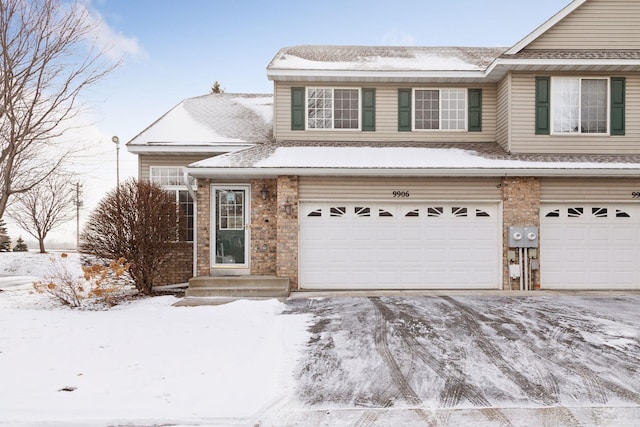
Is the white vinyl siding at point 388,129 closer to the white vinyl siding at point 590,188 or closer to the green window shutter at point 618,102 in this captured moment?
the white vinyl siding at point 590,188

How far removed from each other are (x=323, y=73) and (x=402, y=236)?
16.0 ft

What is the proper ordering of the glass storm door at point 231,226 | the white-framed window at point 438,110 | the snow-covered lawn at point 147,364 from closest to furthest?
the snow-covered lawn at point 147,364 < the glass storm door at point 231,226 < the white-framed window at point 438,110

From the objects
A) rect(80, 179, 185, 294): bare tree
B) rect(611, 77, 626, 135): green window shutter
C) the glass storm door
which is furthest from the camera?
rect(611, 77, 626, 135): green window shutter

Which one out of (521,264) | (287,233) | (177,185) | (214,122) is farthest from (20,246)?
(521,264)

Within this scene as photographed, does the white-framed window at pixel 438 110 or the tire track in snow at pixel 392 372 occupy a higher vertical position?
the white-framed window at pixel 438 110

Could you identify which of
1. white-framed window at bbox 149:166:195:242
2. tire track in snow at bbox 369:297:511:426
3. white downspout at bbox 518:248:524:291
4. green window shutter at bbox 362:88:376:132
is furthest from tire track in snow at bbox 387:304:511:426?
white-framed window at bbox 149:166:195:242

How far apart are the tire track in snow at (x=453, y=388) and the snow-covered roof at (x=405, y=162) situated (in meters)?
4.81

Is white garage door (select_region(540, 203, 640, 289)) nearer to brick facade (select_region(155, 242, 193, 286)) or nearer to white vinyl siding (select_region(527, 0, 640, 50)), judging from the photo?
white vinyl siding (select_region(527, 0, 640, 50))

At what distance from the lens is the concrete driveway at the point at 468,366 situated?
4129 mm

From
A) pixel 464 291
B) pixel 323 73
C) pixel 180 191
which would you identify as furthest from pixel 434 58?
pixel 180 191

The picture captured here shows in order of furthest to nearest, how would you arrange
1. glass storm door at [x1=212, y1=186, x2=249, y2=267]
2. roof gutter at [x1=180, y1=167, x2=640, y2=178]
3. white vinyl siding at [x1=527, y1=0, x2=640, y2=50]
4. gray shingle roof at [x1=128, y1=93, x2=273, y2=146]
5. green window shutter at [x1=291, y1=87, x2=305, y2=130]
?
gray shingle roof at [x1=128, y1=93, x2=273, y2=146] → green window shutter at [x1=291, y1=87, x2=305, y2=130] → white vinyl siding at [x1=527, y1=0, x2=640, y2=50] → glass storm door at [x1=212, y1=186, x2=249, y2=267] → roof gutter at [x1=180, y1=167, x2=640, y2=178]

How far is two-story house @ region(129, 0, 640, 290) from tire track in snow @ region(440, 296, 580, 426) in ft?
11.6

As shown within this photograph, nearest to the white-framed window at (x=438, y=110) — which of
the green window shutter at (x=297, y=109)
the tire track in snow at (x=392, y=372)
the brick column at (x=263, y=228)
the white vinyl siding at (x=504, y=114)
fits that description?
Answer: the white vinyl siding at (x=504, y=114)

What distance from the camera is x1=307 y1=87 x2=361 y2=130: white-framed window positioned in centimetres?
1199
